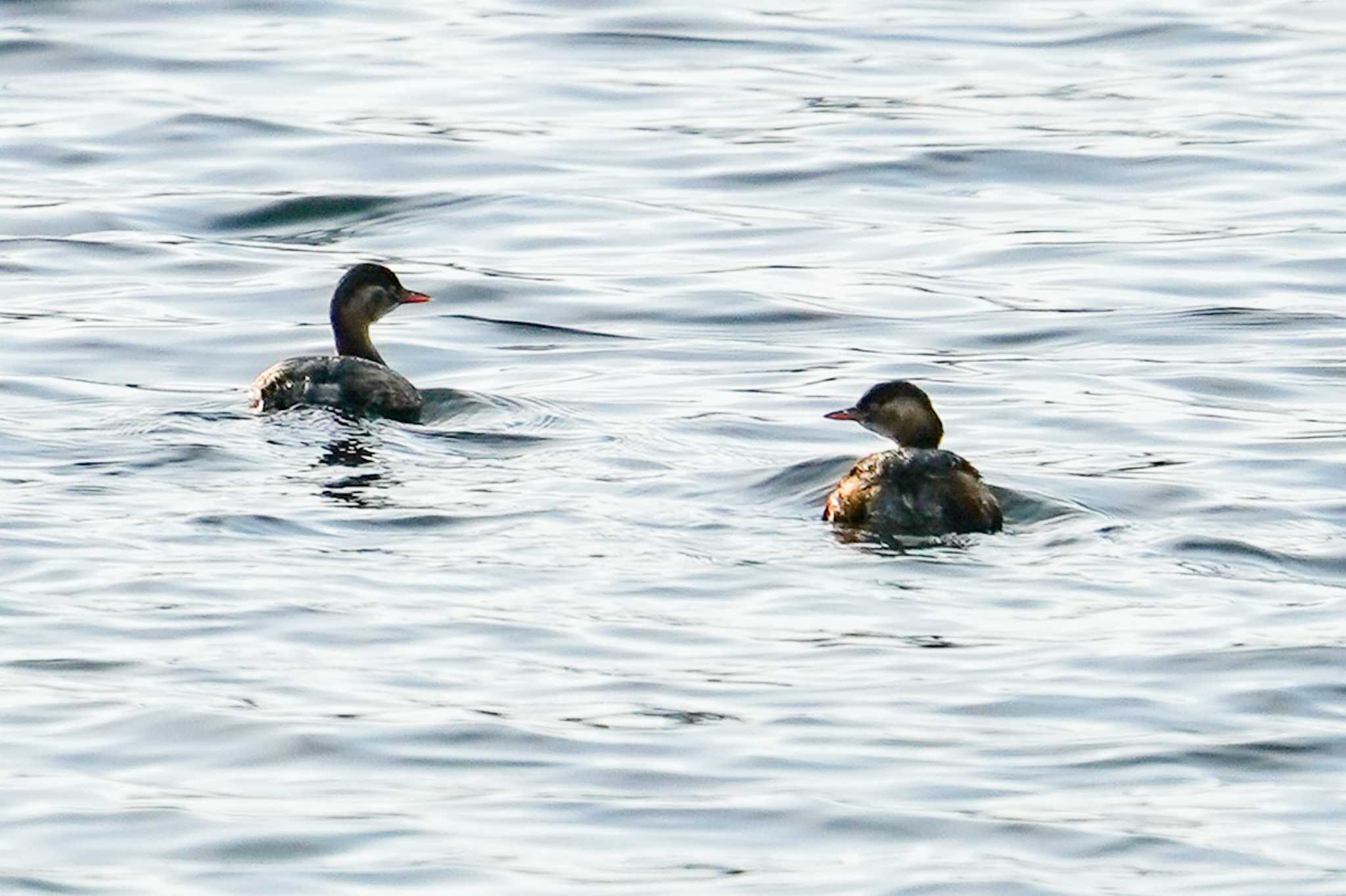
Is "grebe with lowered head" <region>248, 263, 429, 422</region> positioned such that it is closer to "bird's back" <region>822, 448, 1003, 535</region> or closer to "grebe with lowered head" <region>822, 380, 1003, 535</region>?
"grebe with lowered head" <region>822, 380, 1003, 535</region>

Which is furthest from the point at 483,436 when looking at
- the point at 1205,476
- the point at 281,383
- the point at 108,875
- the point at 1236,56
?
the point at 1236,56

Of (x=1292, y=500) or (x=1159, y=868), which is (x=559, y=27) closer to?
(x=1292, y=500)

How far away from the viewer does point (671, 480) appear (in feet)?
43.7

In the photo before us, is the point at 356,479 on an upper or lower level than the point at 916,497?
lower

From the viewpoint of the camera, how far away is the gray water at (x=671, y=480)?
9.04m

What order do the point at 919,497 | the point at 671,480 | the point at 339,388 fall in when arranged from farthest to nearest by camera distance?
the point at 339,388
the point at 671,480
the point at 919,497

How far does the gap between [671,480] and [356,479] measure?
1234mm

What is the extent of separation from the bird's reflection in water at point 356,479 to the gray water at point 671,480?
4 centimetres

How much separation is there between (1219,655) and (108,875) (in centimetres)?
373

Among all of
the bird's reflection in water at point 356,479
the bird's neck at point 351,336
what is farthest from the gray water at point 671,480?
the bird's neck at point 351,336

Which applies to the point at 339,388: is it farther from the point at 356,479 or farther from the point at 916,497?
the point at 916,497

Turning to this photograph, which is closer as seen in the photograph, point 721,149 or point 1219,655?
point 1219,655

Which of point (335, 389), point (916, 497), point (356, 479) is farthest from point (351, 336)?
point (916, 497)

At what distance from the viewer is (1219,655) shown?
10.5m
